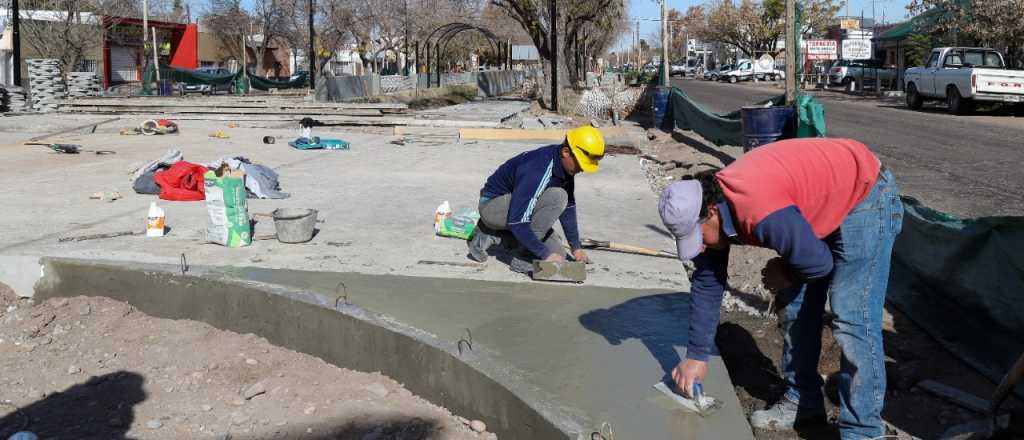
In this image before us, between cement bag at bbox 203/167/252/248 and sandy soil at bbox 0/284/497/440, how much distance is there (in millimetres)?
1107

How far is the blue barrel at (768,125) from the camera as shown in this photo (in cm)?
1037

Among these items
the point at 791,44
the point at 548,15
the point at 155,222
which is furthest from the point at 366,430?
the point at 548,15

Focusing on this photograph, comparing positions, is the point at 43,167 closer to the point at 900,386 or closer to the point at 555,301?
the point at 555,301

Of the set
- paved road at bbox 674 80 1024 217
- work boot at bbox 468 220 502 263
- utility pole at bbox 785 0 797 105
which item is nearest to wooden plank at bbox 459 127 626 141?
paved road at bbox 674 80 1024 217

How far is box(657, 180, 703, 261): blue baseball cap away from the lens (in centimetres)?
321

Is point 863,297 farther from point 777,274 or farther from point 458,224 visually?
point 458,224

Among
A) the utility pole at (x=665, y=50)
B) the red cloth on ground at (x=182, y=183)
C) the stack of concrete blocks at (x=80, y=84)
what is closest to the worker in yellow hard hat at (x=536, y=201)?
the red cloth on ground at (x=182, y=183)

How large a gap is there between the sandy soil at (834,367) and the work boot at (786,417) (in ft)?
0.12

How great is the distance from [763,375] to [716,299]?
1622 millimetres

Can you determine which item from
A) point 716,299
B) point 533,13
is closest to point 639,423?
point 716,299

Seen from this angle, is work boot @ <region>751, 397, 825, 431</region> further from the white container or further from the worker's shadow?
the white container

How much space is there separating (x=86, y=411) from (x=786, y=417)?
3543 millimetres

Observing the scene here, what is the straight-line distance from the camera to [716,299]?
3.72 metres

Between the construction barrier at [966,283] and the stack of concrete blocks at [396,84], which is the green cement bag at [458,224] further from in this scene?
the stack of concrete blocks at [396,84]
